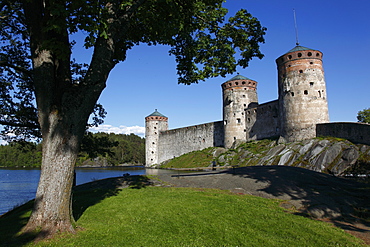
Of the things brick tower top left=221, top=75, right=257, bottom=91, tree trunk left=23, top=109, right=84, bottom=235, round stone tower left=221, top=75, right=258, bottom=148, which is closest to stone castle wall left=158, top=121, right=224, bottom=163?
round stone tower left=221, top=75, right=258, bottom=148

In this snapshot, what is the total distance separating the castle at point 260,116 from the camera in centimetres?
2927

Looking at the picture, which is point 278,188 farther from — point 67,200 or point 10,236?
point 10,236

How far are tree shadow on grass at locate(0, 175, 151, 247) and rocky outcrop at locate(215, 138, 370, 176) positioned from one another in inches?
630

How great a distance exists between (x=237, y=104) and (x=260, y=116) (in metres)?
4.57

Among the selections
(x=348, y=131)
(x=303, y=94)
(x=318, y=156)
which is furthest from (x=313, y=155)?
(x=303, y=94)

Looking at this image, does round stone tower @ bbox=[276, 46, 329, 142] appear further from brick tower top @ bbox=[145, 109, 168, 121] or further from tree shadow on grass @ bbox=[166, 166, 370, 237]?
brick tower top @ bbox=[145, 109, 168, 121]

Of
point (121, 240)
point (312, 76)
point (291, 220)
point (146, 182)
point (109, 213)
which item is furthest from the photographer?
point (312, 76)

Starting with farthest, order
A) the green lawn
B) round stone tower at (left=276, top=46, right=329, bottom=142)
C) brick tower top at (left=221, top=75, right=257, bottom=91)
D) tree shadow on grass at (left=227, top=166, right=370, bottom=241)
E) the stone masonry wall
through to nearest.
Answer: brick tower top at (left=221, top=75, right=257, bottom=91) < round stone tower at (left=276, top=46, right=329, bottom=142) < the stone masonry wall < tree shadow on grass at (left=227, top=166, right=370, bottom=241) < the green lawn

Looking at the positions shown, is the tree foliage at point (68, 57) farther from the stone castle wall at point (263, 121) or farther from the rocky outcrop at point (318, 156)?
the stone castle wall at point (263, 121)

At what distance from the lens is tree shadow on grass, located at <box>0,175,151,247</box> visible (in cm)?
560

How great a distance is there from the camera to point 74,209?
28.3 ft

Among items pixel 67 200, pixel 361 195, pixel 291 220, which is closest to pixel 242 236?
pixel 291 220

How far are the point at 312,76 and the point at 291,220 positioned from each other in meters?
26.0

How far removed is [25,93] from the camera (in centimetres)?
1310
